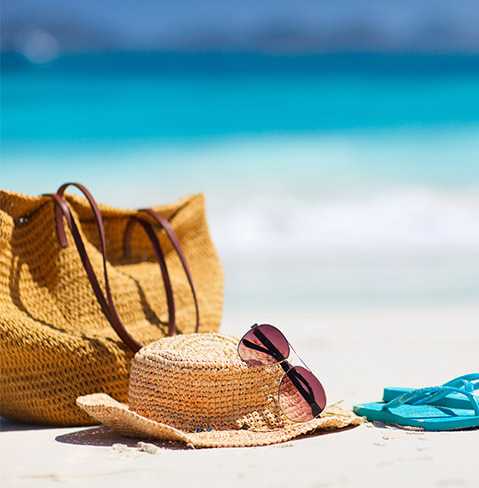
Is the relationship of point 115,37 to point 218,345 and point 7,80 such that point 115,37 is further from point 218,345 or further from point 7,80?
point 218,345

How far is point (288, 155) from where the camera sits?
11.3 metres

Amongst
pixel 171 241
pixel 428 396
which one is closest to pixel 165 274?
pixel 171 241

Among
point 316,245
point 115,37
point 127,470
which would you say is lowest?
point 127,470

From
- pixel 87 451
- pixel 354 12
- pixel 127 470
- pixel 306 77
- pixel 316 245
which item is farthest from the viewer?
pixel 354 12

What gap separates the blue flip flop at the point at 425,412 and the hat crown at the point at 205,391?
0.27 metres

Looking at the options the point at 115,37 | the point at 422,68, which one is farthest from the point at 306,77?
the point at 115,37

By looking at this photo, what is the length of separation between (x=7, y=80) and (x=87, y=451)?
13.9 m

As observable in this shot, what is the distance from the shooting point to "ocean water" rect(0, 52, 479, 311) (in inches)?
278

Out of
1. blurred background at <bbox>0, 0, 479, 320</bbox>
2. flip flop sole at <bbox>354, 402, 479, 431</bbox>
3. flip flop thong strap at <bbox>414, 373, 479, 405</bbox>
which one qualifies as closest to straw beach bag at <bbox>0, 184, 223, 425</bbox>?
flip flop sole at <bbox>354, 402, 479, 431</bbox>

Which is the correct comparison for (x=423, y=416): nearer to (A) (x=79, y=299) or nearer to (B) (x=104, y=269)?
(B) (x=104, y=269)

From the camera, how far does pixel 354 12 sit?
55.0 feet

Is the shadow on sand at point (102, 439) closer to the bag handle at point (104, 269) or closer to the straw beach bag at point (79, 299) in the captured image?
the straw beach bag at point (79, 299)

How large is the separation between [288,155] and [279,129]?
152cm

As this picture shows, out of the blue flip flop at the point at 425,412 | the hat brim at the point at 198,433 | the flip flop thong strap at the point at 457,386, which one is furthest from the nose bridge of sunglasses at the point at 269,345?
the flip flop thong strap at the point at 457,386
